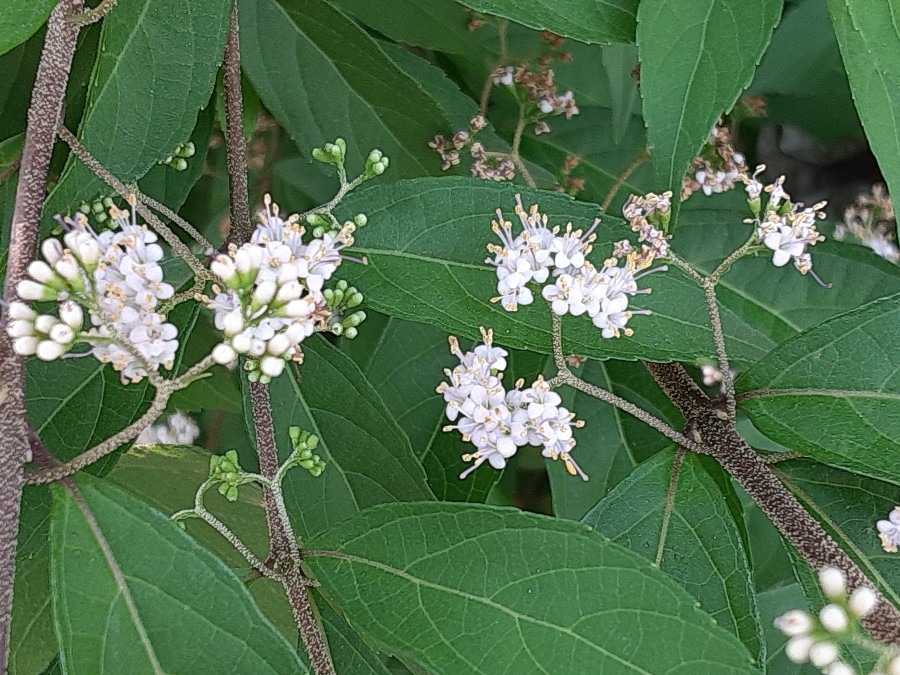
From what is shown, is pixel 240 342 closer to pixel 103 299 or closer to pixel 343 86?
pixel 103 299

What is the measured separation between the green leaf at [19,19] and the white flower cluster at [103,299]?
184mm

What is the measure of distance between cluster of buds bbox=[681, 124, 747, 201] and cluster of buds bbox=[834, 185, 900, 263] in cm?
40

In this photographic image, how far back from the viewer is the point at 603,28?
1102 millimetres

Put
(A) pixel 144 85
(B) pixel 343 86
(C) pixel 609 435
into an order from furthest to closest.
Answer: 1. (C) pixel 609 435
2. (B) pixel 343 86
3. (A) pixel 144 85

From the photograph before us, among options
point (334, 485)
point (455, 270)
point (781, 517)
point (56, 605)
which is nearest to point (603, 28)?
point (455, 270)

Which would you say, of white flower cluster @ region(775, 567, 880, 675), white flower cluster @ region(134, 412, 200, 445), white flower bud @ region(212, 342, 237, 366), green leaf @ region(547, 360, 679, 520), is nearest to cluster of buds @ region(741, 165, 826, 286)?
white flower cluster @ region(775, 567, 880, 675)

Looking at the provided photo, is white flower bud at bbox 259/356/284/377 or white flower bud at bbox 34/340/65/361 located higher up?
white flower bud at bbox 34/340/65/361

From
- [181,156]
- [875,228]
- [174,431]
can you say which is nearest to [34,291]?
[181,156]

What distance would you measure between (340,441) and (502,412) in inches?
13.3

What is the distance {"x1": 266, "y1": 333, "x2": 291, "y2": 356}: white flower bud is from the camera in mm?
925

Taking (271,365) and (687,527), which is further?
(687,527)

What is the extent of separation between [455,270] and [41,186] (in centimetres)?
46

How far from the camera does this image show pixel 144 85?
1102 millimetres

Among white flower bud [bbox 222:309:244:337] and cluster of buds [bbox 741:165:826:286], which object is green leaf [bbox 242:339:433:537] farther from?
cluster of buds [bbox 741:165:826:286]
